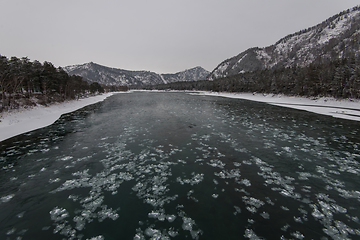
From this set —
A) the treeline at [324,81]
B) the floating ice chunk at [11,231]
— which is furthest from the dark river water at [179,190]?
the treeline at [324,81]

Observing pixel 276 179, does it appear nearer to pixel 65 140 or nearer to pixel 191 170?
pixel 191 170

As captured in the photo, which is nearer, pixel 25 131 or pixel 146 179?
pixel 146 179

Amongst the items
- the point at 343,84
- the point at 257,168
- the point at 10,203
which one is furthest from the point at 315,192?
the point at 343,84

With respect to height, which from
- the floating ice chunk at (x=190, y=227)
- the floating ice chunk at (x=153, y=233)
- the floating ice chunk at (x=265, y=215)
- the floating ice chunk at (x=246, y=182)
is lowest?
the floating ice chunk at (x=246, y=182)

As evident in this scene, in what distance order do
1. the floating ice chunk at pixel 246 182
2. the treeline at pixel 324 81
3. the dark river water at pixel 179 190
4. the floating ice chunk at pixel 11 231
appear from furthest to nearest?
the treeline at pixel 324 81
the floating ice chunk at pixel 246 182
the dark river water at pixel 179 190
the floating ice chunk at pixel 11 231

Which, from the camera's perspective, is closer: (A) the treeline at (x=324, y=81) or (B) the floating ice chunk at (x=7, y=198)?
(B) the floating ice chunk at (x=7, y=198)

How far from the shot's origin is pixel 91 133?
18938 mm

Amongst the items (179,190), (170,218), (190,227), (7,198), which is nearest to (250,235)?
(190,227)

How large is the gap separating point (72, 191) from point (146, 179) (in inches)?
157

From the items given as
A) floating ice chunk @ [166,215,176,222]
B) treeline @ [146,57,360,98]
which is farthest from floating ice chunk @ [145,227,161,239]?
treeline @ [146,57,360,98]

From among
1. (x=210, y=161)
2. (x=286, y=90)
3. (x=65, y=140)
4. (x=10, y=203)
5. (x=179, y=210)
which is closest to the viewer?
(x=179, y=210)

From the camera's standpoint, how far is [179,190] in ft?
27.0

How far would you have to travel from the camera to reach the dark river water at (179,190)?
5859 millimetres

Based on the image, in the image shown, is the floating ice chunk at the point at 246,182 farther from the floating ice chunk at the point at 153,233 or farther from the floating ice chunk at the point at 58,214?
the floating ice chunk at the point at 58,214
